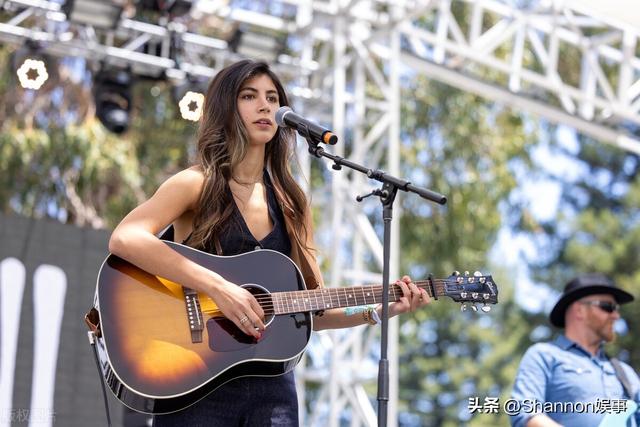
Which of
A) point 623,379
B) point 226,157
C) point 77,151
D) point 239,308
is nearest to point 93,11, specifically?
point 77,151

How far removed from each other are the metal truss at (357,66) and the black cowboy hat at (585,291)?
7.40 ft

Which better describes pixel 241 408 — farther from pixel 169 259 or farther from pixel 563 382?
pixel 563 382

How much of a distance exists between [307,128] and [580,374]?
8.56 feet

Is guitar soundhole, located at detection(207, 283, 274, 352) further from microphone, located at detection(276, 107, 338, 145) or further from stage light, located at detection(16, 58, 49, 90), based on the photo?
stage light, located at detection(16, 58, 49, 90)

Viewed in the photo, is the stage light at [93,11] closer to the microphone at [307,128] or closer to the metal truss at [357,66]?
the metal truss at [357,66]

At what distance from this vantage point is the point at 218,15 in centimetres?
883

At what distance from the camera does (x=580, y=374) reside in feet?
17.7

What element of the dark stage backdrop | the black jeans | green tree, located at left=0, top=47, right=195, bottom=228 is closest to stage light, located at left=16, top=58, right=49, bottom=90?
the dark stage backdrop

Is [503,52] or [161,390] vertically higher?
[503,52]

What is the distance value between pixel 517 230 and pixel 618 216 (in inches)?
106

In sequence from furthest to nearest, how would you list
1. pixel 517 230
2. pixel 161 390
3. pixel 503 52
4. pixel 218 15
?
pixel 517 230 < pixel 503 52 < pixel 218 15 < pixel 161 390

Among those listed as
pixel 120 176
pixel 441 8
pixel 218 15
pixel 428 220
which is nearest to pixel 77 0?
pixel 218 15

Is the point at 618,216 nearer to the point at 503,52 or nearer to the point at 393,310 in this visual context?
the point at 503,52

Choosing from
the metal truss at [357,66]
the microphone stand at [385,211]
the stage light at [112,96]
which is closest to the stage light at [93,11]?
the metal truss at [357,66]
